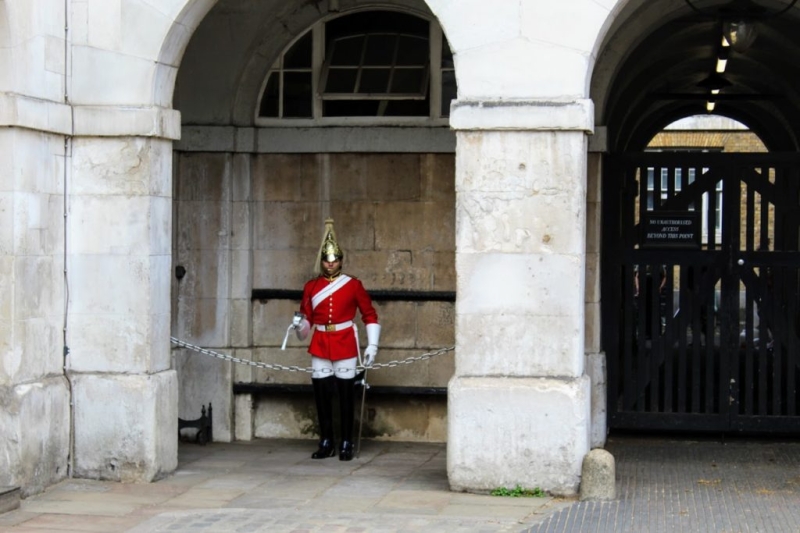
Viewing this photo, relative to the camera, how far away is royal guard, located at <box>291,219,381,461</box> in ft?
39.0

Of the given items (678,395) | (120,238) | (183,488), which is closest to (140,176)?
(120,238)

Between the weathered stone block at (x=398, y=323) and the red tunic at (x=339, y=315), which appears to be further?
the weathered stone block at (x=398, y=323)

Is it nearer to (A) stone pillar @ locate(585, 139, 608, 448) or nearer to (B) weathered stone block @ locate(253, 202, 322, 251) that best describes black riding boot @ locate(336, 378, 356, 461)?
(B) weathered stone block @ locate(253, 202, 322, 251)

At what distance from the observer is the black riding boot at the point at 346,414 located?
1186 centimetres

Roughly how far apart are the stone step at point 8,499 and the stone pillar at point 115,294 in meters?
1.00

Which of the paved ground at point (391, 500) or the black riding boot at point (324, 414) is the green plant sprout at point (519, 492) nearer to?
the paved ground at point (391, 500)

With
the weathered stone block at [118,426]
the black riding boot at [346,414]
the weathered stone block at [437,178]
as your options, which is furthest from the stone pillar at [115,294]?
the weathered stone block at [437,178]

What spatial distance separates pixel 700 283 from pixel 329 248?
3.42 m

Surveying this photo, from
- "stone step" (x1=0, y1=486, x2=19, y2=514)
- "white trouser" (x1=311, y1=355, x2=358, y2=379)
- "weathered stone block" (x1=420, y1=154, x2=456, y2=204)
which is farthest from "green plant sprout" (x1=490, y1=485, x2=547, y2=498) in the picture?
"weathered stone block" (x1=420, y1=154, x2=456, y2=204)

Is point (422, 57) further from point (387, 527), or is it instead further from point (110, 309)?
point (387, 527)

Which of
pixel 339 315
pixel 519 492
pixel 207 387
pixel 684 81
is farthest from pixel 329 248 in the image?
pixel 684 81

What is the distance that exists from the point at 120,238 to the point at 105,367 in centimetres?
93

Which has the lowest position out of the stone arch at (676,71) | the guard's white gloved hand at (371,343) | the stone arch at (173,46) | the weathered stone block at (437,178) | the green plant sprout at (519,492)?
the green plant sprout at (519,492)

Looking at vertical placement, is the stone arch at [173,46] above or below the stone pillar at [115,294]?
above
